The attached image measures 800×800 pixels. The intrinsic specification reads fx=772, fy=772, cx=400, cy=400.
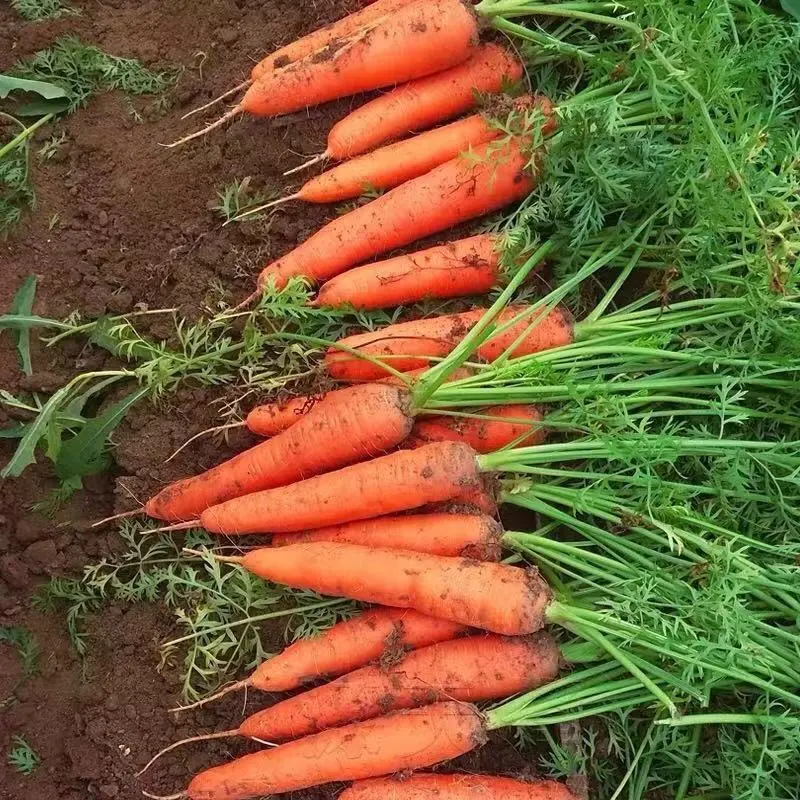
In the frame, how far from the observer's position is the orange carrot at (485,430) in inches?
94.9

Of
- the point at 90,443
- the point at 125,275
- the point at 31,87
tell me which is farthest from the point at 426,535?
the point at 31,87

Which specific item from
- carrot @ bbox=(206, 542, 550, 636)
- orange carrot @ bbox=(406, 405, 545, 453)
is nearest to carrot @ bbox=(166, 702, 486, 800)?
carrot @ bbox=(206, 542, 550, 636)

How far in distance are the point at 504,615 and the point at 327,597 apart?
0.65 m

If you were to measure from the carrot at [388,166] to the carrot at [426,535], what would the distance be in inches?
44.6

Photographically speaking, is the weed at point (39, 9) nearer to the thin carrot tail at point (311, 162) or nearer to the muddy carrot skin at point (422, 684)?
the thin carrot tail at point (311, 162)

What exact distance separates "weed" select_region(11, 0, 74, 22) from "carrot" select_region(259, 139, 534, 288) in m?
1.35

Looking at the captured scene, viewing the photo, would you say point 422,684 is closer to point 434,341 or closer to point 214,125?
point 434,341

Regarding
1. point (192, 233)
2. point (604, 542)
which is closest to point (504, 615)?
point (604, 542)

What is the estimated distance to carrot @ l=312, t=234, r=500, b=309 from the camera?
8.33 feet

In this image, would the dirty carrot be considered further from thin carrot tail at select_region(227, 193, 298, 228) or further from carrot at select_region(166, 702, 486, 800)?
thin carrot tail at select_region(227, 193, 298, 228)

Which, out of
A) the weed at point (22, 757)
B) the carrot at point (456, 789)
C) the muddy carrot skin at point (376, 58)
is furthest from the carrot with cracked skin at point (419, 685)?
the muddy carrot skin at point (376, 58)

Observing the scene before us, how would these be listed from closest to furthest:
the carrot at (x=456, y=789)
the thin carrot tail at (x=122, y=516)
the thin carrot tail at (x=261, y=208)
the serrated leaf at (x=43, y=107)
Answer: the carrot at (x=456, y=789) → the thin carrot tail at (x=122, y=516) → the thin carrot tail at (x=261, y=208) → the serrated leaf at (x=43, y=107)

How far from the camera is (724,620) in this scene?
6.59ft

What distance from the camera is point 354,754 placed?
2.27m
